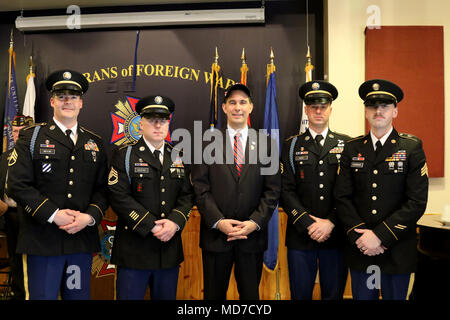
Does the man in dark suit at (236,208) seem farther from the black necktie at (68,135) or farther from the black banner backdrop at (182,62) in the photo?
the black banner backdrop at (182,62)

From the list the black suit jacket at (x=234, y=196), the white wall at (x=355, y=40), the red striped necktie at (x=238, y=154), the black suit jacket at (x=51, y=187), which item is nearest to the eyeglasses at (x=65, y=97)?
the black suit jacket at (x=51, y=187)

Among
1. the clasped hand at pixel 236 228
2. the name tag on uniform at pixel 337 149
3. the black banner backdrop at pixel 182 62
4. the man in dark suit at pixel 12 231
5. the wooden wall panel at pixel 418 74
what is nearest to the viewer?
the clasped hand at pixel 236 228

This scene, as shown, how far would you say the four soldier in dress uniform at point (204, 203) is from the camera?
6.99ft

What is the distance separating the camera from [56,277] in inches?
84.0

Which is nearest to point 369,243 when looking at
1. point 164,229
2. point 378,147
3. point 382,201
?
point 382,201

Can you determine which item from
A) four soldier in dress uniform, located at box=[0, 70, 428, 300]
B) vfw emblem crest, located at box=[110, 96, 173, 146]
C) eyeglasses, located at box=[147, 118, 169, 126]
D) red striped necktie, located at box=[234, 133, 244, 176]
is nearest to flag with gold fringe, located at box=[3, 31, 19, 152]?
vfw emblem crest, located at box=[110, 96, 173, 146]

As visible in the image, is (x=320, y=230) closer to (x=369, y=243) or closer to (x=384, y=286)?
(x=369, y=243)

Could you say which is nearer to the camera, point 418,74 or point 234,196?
point 234,196

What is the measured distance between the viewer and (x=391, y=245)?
2.15m

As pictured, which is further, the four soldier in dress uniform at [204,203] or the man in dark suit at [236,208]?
the man in dark suit at [236,208]

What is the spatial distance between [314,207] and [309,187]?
0.14m

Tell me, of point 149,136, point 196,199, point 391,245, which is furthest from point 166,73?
point 391,245

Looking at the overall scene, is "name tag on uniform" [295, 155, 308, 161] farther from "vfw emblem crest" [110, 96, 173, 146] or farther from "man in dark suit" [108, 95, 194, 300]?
Answer: "vfw emblem crest" [110, 96, 173, 146]

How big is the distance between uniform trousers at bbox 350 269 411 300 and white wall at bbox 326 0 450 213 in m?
1.93
